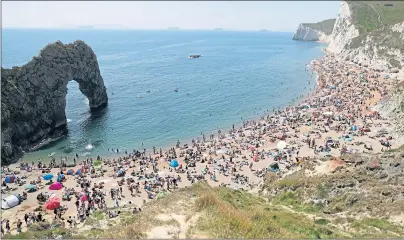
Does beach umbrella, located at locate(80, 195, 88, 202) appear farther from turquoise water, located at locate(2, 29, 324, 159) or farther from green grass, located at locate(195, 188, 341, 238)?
green grass, located at locate(195, 188, 341, 238)

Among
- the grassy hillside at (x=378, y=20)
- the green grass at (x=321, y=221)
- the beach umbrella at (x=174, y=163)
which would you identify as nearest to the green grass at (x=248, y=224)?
the green grass at (x=321, y=221)

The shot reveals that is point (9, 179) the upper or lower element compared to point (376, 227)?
lower

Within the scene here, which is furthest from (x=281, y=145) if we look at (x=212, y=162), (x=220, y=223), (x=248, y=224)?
(x=220, y=223)

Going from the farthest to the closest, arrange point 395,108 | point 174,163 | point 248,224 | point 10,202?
point 395,108 < point 174,163 < point 10,202 < point 248,224

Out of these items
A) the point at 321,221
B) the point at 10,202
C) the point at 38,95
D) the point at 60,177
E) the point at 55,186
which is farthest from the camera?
the point at 38,95

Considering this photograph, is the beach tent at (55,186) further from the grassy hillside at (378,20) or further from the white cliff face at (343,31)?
the white cliff face at (343,31)

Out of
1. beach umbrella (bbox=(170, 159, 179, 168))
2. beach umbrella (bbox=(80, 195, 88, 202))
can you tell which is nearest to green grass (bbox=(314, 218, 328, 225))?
beach umbrella (bbox=(80, 195, 88, 202))

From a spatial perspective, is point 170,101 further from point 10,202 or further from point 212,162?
point 10,202

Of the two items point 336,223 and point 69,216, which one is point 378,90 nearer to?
point 336,223
